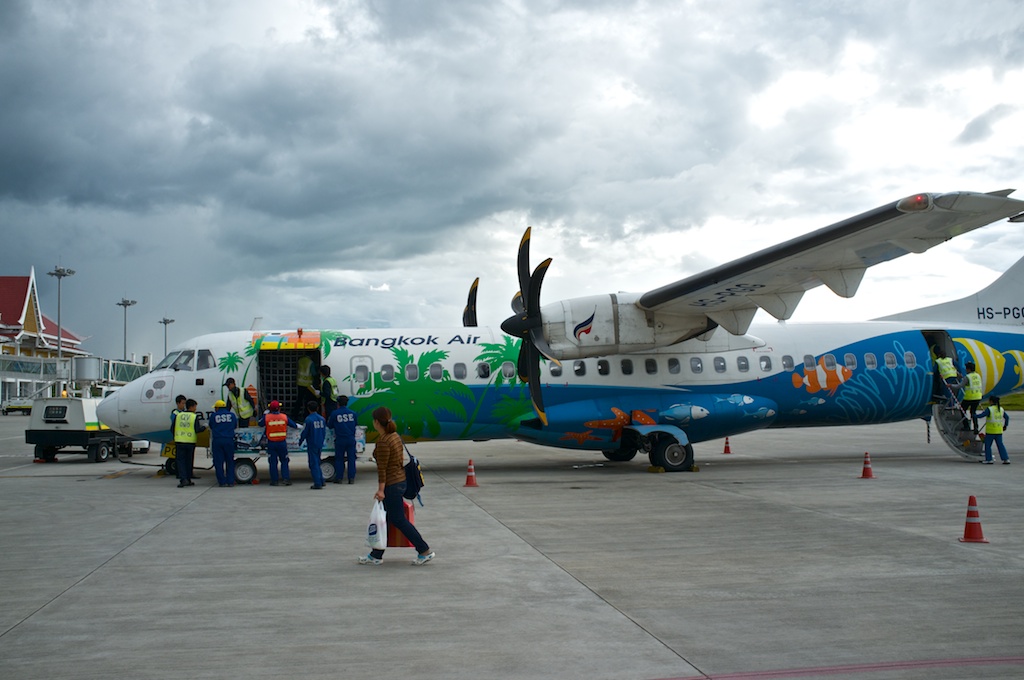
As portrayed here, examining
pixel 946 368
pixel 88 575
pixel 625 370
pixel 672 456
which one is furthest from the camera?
pixel 946 368

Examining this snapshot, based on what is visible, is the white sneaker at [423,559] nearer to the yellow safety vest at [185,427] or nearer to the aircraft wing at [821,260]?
the aircraft wing at [821,260]

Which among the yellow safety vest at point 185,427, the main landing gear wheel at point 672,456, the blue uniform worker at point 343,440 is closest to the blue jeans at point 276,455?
the blue uniform worker at point 343,440

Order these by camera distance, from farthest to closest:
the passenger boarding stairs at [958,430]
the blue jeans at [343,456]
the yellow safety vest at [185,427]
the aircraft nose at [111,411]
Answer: the passenger boarding stairs at [958,430] < the aircraft nose at [111,411] < the blue jeans at [343,456] < the yellow safety vest at [185,427]

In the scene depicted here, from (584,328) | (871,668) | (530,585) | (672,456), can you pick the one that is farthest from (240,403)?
(871,668)

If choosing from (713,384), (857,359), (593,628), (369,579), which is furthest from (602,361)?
(593,628)

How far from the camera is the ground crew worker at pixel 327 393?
15.9 m

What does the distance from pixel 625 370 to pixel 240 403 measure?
773 cm

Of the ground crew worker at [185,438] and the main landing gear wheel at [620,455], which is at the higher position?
the ground crew worker at [185,438]

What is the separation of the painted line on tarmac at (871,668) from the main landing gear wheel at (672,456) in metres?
11.2

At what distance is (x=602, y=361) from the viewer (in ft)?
55.2

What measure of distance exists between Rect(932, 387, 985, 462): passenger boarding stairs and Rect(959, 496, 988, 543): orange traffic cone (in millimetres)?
9867

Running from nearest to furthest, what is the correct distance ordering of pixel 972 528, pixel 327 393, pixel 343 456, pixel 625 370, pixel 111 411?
pixel 972 528
pixel 343 456
pixel 327 393
pixel 111 411
pixel 625 370

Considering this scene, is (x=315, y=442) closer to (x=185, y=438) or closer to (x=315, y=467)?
(x=315, y=467)

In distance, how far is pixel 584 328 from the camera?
15.4 meters
